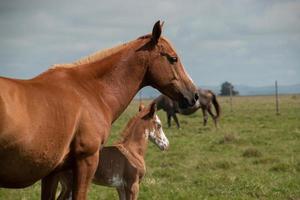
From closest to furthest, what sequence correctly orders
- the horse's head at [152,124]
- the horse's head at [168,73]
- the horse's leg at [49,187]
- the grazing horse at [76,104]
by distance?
the grazing horse at [76,104], the horse's leg at [49,187], the horse's head at [168,73], the horse's head at [152,124]

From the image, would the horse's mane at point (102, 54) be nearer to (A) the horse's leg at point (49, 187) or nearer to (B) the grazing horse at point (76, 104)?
(B) the grazing horse at point (76, 104)

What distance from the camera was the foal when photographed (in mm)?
7207

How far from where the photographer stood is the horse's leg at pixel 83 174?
14.6 ft

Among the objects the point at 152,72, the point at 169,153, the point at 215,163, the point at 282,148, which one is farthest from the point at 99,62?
the point at 282,148

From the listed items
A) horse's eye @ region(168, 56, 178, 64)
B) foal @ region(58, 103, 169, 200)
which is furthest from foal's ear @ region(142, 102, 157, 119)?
horse's eye @ region(168, 56, 178, 64)

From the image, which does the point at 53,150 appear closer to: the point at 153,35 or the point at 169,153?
the point at 153,35

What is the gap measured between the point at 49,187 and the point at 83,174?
615 mm

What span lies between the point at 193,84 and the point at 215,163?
6200 millimetres

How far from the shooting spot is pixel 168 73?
5102 mm

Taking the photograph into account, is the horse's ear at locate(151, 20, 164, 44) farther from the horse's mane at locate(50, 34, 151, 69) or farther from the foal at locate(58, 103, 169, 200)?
the foal at locate(58, 103, 169, 200)

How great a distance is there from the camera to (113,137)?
17609 mm

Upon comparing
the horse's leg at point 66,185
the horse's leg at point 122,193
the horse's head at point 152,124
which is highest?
the horse's head at point 152,124

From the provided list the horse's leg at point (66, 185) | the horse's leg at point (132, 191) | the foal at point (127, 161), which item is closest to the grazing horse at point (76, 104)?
the horse's leg at point (66, 185)

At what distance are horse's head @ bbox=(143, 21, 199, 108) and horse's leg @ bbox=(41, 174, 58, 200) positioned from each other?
134 cm
